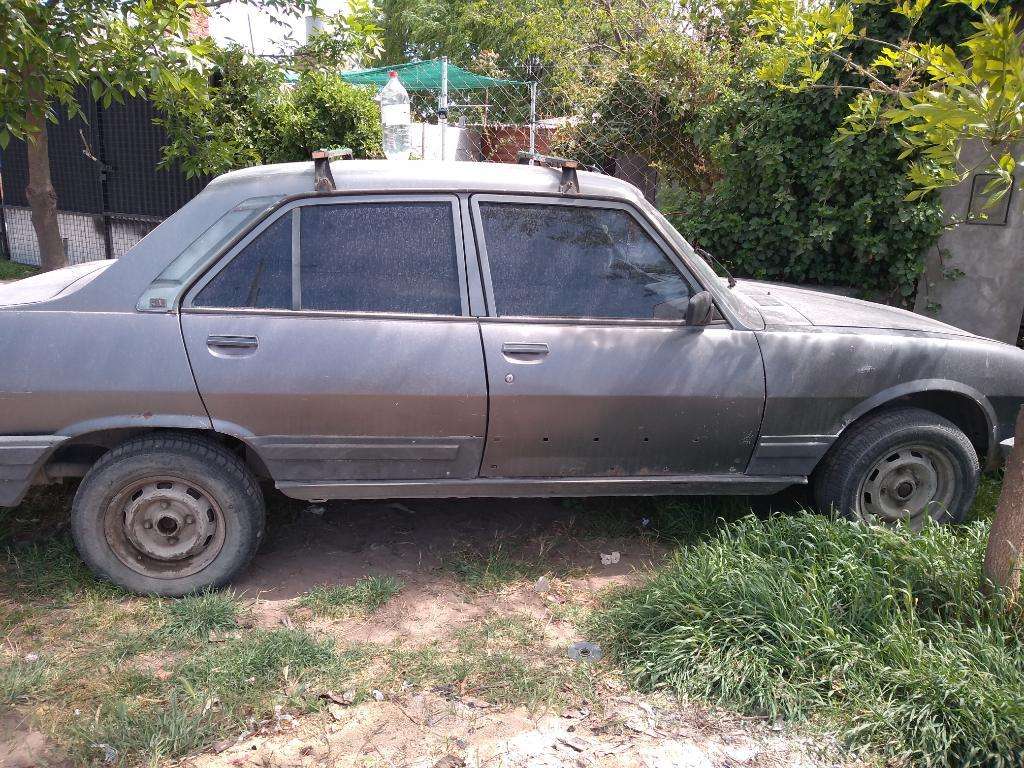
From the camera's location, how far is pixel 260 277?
11.8 ft

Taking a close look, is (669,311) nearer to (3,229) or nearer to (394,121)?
(394,121)

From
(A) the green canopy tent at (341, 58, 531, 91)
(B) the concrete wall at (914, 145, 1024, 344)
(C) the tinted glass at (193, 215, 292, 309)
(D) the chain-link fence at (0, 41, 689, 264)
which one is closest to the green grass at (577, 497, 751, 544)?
(C) the tinted glass at (193, 215, 292, 309)

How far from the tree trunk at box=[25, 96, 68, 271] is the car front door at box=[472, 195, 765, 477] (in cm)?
360

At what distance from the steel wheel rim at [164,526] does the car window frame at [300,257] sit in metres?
0.79

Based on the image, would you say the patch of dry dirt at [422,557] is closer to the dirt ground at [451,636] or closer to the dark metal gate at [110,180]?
the dirt ground at [451,636]

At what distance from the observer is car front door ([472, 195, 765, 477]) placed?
370 cm

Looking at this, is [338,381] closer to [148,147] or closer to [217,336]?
[217,336]

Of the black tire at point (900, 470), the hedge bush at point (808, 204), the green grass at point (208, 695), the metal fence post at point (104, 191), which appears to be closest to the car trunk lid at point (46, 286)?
the green grass at point (208, 695)

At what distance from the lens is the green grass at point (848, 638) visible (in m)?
2.88

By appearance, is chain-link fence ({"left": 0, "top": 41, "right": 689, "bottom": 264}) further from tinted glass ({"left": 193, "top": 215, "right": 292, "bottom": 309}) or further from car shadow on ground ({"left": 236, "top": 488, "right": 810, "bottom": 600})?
tinted glass ({"left": 193, "top": 215, "right": 292, "bottom": 309})

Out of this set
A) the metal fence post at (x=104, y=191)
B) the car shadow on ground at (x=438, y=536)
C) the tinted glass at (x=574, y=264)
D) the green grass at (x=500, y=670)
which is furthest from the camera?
the metal fence post at (x=104, y=191)

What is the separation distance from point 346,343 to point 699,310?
1565 mm

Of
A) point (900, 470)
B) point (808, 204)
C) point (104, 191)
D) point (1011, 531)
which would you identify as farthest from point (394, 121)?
point (1011, 531)

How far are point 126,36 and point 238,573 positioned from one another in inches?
118
